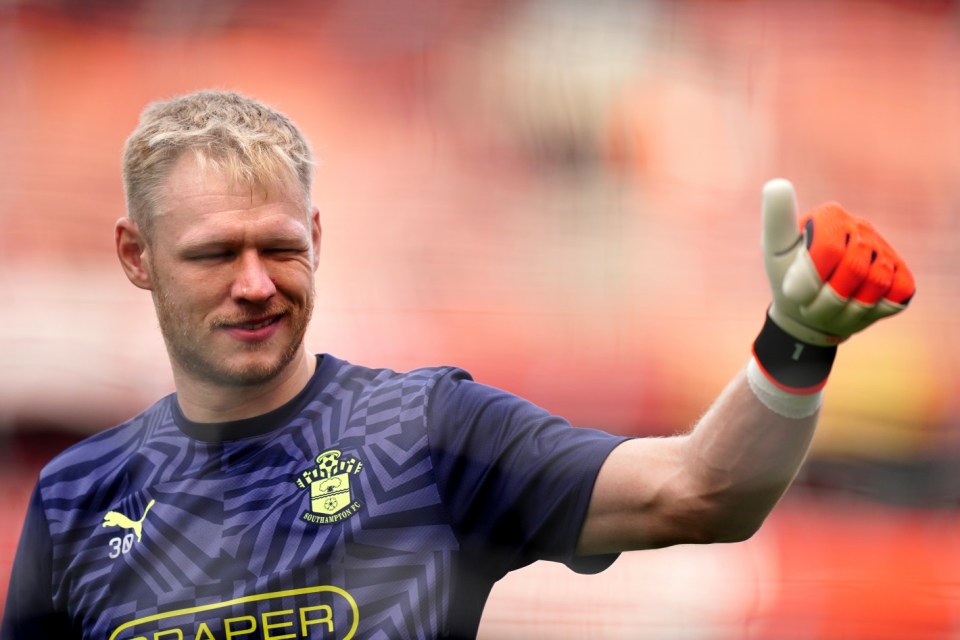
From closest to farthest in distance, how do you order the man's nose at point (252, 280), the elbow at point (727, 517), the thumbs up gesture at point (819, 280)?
the thumbs up gesture at point (819, 280) < the elbow at point (727, 517) < the man's nose at point (252, 280)

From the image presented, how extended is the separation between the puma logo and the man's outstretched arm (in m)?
0.59

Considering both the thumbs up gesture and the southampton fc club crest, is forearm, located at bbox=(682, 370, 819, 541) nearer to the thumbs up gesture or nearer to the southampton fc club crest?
the thumbs up gesture

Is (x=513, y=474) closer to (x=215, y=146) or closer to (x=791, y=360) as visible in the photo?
(x=791, y=360)

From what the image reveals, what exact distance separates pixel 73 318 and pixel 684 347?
4.87 ft

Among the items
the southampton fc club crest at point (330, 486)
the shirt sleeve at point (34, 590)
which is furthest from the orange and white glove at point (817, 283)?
the shirt sleeve at point (34, 590)

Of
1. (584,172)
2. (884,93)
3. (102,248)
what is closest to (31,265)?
(102,248)

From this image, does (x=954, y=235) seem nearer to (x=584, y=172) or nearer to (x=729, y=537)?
(x=584, y=172)

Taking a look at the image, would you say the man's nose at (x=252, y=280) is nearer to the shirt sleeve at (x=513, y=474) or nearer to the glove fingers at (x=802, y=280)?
the shirt sleeve at (x=513, y=474)

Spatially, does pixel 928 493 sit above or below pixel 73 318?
below

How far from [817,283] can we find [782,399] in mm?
109

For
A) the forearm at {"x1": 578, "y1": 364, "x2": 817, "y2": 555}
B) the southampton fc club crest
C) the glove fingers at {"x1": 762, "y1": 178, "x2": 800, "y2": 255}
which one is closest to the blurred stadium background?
the southampton fc club crest

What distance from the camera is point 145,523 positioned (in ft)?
4.63

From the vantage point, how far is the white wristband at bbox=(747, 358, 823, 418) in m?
1.01

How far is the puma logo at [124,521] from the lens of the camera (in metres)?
1.41
